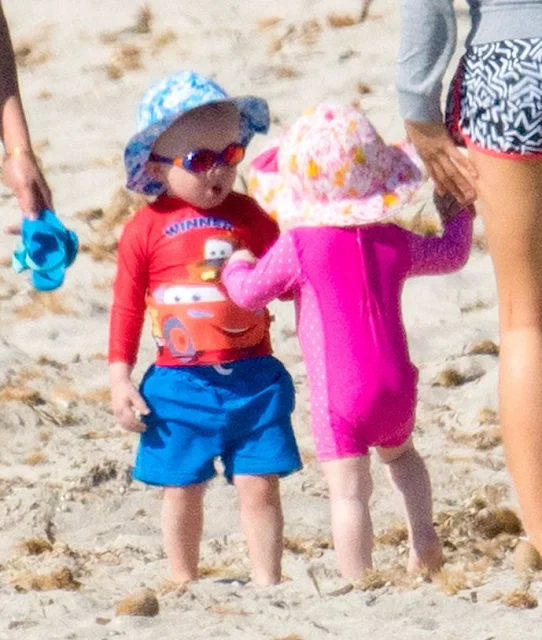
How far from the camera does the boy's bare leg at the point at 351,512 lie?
14.9 feet

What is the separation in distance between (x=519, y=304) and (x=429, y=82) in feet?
1.79

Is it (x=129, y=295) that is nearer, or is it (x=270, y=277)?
(x=270, y=277)

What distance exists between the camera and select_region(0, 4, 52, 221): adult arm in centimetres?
440

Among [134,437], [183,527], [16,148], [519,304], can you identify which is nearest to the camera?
[519,304]

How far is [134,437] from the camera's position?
6301 millimetres

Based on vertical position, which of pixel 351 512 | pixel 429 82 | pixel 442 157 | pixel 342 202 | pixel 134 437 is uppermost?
pixel 429 82

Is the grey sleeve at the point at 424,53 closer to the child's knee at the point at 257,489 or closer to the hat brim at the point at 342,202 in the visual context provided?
the hat brim at the point at 342,202

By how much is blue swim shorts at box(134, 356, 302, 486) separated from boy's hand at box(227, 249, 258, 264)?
26 cm

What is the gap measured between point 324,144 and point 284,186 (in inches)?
6.3

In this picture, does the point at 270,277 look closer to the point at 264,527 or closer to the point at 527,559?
the point at 264,527

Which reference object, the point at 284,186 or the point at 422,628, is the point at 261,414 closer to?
the point at 284,186

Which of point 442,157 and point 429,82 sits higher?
point 429,82

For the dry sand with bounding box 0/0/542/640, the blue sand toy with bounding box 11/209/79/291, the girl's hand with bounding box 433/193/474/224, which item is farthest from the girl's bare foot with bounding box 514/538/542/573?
the blue sand toy with bounding box 11/209/79/291

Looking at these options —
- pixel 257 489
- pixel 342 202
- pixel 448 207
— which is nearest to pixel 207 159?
pixel 342 202
